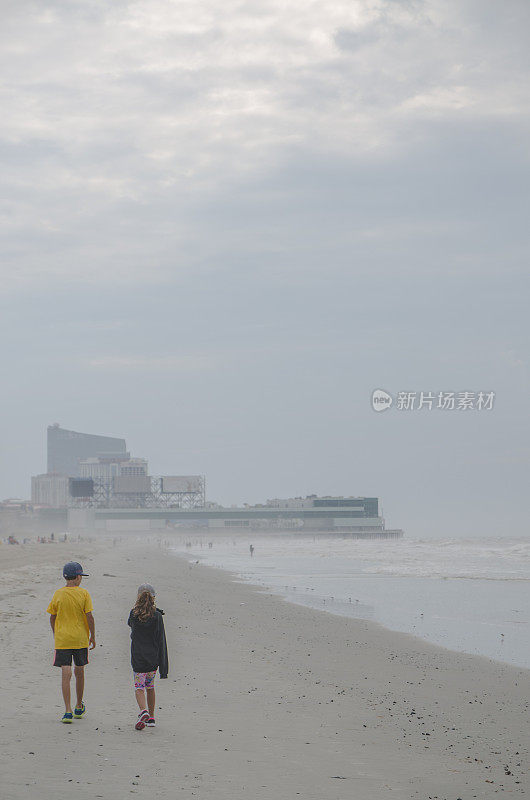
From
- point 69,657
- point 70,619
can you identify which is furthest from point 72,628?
point 69,657

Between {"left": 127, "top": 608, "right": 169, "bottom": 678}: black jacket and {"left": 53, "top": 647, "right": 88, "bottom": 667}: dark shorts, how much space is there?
72 centimetres

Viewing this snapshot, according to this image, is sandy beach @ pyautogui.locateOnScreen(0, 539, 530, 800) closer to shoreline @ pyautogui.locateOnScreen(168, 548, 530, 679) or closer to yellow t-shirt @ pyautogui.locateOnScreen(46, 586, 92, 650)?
shoreline @ pyautogui.locateOnScreen(168, 548, 530, 679)

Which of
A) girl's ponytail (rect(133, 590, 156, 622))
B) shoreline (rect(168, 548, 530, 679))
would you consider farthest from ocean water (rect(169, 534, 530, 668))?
girl's ponytail (rect(133, 590, 156, 622))

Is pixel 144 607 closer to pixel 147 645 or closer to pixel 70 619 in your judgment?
pixel 147 645

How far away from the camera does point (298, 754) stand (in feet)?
32.4

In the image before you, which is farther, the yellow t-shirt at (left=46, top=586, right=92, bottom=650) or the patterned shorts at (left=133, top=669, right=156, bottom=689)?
the yellow t-shirt at (left=46, top=586, right=92, bottom=650)

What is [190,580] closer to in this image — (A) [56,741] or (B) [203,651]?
(B) [203,651]

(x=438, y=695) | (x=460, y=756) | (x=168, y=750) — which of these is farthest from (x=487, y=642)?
(x=168, y=750)

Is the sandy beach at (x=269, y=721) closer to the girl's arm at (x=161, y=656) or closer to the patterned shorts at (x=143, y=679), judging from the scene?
the patterned shorts at (x=143, y=679)

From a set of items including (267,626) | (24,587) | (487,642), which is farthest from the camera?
(24,587)

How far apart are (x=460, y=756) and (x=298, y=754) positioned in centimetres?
208

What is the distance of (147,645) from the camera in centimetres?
1063

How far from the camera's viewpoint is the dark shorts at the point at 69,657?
10.8 meters

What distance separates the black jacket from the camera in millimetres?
10602
